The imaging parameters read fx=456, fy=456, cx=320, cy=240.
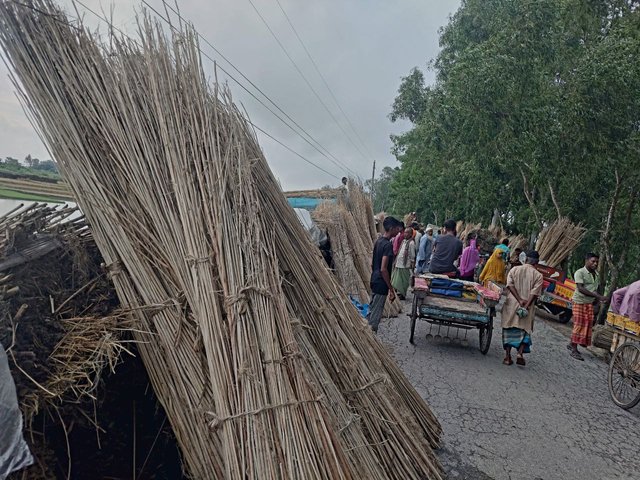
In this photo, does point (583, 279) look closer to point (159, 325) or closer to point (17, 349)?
point (159, 325)

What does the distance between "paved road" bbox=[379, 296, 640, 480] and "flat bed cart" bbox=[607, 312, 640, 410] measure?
0.14 m

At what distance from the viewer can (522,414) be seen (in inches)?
170

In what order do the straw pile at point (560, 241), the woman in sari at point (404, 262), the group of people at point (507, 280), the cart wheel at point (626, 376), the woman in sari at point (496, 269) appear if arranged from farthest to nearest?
the straw pile at point (560, 241)
the woman in sari at point (496, 269)
the woman in sari at point (404, 262)
the group of people at point (507, 280)
the cart wheel at point (626, 376)

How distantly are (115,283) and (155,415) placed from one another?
79 centimetres

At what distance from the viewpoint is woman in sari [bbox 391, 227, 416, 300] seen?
28.4 feet

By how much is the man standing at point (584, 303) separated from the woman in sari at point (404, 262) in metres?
2.90

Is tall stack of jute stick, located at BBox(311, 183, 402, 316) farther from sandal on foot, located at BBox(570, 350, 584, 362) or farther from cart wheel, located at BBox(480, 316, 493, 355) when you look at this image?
sandal on foot, located at BBox(570, 350, 584, 362)

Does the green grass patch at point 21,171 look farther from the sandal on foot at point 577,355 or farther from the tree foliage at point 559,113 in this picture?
the tree foliage at point 559,113

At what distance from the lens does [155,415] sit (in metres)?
2.47

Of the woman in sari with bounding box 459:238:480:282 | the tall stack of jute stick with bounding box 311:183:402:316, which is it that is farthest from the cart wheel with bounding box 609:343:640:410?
the woman in sari with bounding box 459:238:480:282

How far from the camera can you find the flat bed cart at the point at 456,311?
5688 millimetres

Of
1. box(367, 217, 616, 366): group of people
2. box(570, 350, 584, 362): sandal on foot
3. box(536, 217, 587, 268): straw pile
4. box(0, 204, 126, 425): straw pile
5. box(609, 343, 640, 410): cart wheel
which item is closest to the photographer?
box(0, 204, 126, 425): straw pile

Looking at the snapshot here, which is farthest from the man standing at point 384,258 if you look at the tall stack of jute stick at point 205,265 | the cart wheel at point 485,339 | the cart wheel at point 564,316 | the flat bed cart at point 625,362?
the cart wheel at point 564,316

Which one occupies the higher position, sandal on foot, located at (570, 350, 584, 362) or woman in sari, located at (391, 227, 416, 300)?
woman in sari, located at (391, 227, 416, 300)
